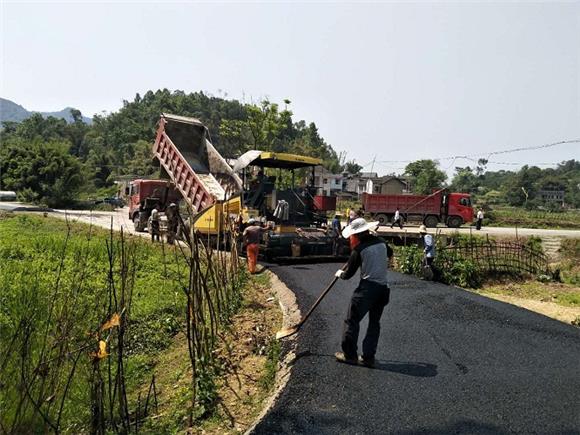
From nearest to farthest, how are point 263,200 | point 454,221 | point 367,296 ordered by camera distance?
point 367,296 < point 263,200 < point 454,221

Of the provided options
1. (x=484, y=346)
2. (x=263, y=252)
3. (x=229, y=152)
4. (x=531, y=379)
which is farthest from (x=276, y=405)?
(x=229, y=152)

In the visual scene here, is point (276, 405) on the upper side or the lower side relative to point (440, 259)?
lower

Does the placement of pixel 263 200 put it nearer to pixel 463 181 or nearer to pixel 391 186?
pixel 391 186

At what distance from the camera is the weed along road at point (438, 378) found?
4223 mm

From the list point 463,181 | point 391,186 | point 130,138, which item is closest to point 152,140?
point 130,138

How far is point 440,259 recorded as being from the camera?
1232 centimetres

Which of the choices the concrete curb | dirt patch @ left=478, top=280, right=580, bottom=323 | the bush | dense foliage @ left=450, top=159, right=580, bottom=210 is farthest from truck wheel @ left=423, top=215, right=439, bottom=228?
dense foliage @ left=450, top=159, right=580, bottom=210

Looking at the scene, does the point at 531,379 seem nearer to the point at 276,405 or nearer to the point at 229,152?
the point at 276,405

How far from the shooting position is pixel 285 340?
632 centimetres

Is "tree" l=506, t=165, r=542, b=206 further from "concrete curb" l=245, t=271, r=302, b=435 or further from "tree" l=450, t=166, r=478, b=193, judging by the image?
"concrete curb" l=245, t=271, r=302, b=435

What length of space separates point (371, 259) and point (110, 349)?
2802mm

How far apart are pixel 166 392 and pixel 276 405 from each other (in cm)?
155

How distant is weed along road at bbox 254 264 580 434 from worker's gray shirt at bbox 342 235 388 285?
100 centimetres

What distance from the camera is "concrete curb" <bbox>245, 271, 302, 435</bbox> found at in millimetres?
4500
